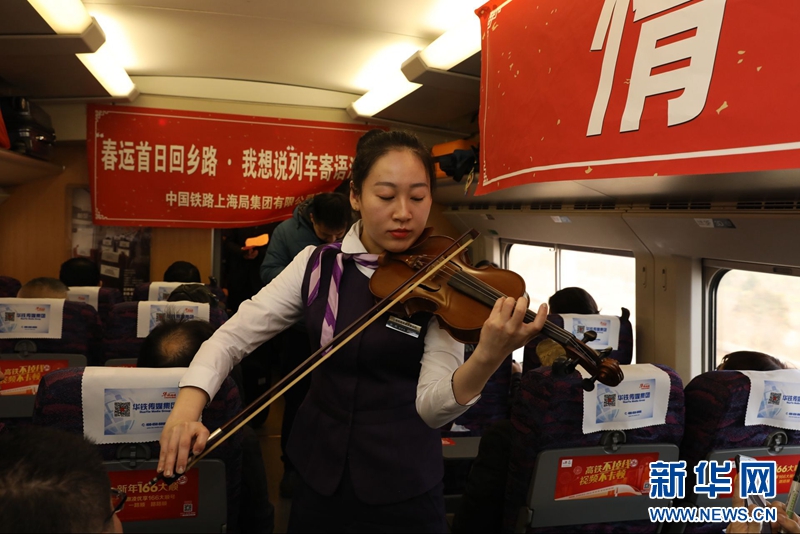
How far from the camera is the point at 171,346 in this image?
90.0 inches

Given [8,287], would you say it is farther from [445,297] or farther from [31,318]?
[445,297]

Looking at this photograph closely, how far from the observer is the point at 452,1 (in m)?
3.53

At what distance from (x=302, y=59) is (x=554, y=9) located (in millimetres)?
3190

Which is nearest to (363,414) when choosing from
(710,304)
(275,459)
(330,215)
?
(330,215)

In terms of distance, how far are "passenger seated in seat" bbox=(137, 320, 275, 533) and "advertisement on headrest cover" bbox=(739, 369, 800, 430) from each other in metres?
1.66

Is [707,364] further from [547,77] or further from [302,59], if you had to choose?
[302,59]

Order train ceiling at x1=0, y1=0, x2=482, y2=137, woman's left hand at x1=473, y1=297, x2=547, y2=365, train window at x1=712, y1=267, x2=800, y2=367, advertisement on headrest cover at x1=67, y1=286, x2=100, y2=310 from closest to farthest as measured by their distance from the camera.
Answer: woman's left hand at x1=473, y1=297, x2=547, y2=365
train window at x1=712, y1=267, x2=800, y2=367
train ceiling at x1=0, y1=0, x2=482, y2=137
advertisement on headrest cover at x1=67, y1=286, x2=100, y2=310

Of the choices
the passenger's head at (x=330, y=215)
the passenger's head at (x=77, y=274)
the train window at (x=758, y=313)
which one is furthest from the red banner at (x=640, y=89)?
the passenger's head at (x=77, y=274)

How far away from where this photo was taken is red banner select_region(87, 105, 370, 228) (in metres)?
6.56

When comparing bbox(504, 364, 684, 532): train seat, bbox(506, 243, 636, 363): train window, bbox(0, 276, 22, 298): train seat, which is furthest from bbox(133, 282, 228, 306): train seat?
bbox(504, 364, 684, 532): train seat

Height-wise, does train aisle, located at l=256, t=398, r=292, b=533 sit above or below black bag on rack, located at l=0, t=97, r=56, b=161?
below

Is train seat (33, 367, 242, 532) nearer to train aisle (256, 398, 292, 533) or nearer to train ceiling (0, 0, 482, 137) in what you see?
train aisle (256, 398, 292, 533)

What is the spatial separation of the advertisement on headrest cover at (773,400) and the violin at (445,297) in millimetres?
842

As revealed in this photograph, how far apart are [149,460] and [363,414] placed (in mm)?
742
